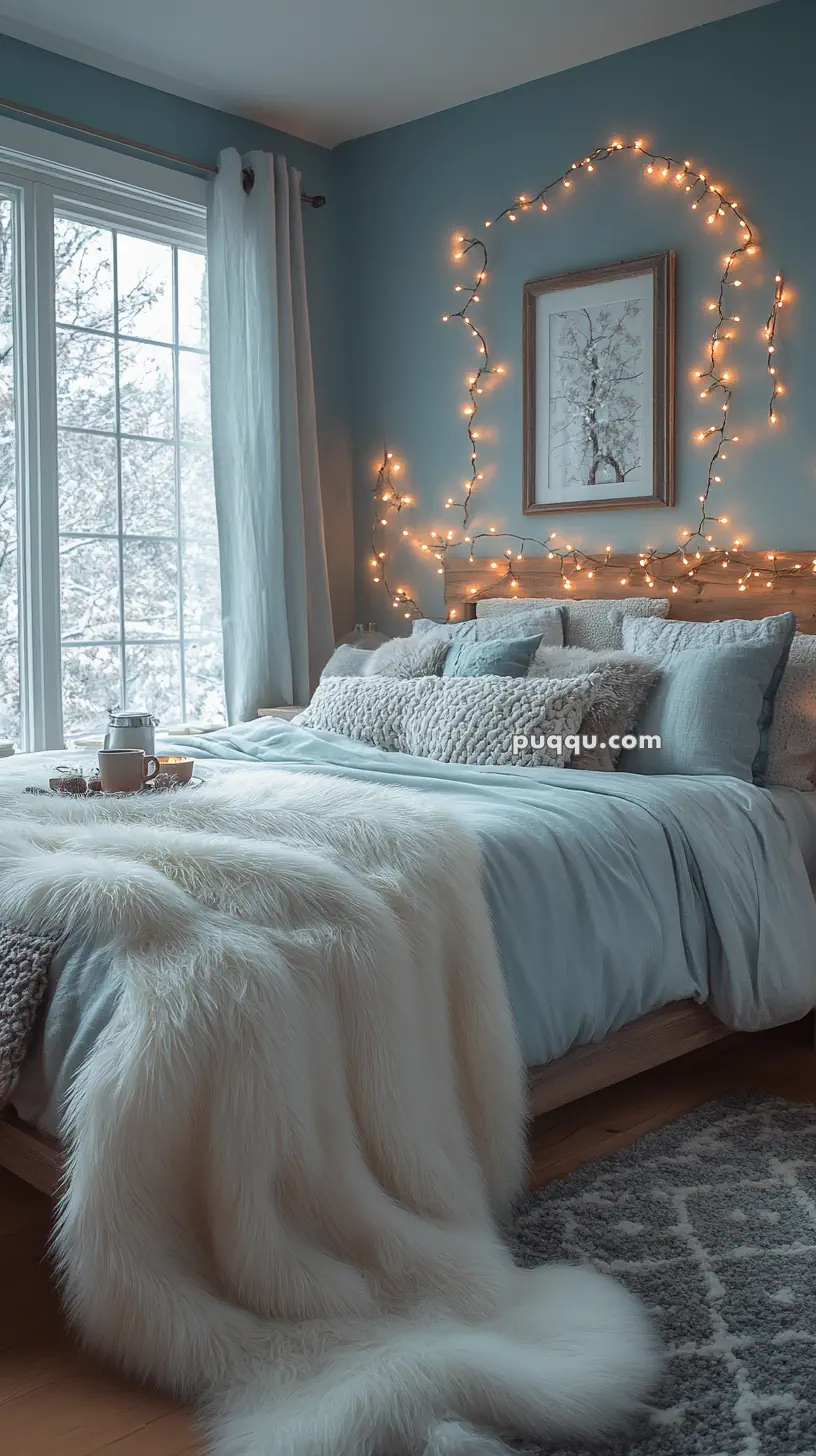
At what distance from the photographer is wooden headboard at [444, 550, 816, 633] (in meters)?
3.34

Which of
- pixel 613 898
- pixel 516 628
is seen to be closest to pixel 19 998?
pixel 613 898

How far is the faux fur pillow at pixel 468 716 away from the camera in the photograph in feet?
9.29

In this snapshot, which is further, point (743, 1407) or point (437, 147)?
point (437, 147)

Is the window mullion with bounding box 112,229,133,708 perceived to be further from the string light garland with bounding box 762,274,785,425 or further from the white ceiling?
the string light garland with bounding box 762,274,785,425

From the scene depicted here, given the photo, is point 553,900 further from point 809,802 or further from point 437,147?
point 437,147

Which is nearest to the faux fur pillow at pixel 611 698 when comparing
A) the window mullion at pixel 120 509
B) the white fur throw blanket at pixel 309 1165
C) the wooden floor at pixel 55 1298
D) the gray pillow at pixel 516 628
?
the gray pillow at pixel 516 628

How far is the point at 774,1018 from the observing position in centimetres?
259

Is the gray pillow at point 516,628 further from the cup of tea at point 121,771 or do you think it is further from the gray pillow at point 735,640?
the cup of tea at point 121,771

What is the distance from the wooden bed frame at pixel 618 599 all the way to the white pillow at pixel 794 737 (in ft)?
1.27

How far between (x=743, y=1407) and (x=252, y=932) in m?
0.85

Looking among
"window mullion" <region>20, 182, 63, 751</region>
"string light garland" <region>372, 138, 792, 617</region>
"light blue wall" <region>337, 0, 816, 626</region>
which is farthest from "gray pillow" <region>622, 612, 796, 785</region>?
"window mullion" <region>20, 182, 63, 751</region>

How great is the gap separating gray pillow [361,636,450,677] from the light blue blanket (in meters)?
0.49

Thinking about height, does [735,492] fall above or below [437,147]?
below

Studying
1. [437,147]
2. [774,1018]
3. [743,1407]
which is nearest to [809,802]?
[774,1018]
